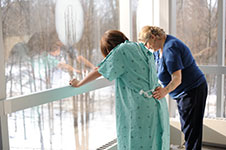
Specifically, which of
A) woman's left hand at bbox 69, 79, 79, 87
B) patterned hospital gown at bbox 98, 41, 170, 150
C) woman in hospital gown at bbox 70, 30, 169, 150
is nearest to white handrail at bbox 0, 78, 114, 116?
woman's left hand at bbox 69, 79, 79, 87

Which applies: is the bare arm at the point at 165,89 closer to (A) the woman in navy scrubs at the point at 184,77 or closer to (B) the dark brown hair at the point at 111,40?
(A) the woman in navy scrubs at the point at 184,77

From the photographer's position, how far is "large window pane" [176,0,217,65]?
364cm

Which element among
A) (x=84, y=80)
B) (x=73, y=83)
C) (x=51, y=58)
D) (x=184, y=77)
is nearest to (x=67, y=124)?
(x=73, y=83)

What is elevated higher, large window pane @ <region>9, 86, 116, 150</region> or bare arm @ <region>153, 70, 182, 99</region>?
bare arm @ <region>153, 70, 182, 99</region>

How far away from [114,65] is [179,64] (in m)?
0.70

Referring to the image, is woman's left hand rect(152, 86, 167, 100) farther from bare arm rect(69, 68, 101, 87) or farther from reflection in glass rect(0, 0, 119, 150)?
reflection in glass rect(0, 0, 119, 150)

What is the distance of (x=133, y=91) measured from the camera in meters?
2.19

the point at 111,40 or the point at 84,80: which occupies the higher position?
the point at 111,40

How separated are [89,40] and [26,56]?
0.77m

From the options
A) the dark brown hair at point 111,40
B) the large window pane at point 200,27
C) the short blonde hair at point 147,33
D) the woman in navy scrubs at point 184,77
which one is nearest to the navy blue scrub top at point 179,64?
the woman in navy scrubs at point 184,77

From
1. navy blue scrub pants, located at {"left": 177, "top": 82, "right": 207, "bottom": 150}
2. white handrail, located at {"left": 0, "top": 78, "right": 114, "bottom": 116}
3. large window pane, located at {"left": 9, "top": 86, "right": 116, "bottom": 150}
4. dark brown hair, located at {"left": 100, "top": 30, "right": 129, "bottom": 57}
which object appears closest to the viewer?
white handrail, located at {"left": 0, "top": 78, "right": 114, "bottom": 116}

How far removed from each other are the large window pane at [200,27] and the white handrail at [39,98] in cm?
165

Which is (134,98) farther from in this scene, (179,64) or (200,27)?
(200,27)

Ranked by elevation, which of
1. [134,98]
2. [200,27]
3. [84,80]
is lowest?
[134,98]
